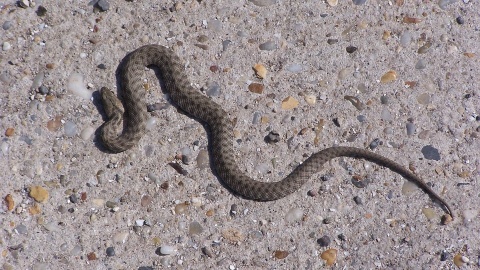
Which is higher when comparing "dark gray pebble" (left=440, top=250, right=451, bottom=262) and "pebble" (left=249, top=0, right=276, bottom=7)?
"pebble" (left=249, top=0, right=276, bottom=7)

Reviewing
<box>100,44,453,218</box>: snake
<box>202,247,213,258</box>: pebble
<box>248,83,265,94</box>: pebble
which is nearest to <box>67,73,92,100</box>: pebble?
<box>100,44,453,218</box>: snake

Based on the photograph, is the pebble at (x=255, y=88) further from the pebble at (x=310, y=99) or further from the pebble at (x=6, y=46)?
the pebble at (x=6, y=46)

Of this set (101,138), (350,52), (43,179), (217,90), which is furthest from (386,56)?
(43,179)

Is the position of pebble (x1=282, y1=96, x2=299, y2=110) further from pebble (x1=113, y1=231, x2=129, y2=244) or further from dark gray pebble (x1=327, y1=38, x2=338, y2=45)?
pebble (x1=113, y1=231, x2=129, y2=244)

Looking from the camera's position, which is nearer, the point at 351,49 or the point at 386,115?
the point at 386,115

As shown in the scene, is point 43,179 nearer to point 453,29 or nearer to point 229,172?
point 229,172

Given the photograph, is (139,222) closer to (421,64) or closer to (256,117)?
(256,117)

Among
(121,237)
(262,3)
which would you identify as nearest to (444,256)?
(121,237)
